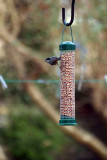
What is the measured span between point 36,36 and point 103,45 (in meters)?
1.47

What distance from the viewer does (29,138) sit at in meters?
10.8

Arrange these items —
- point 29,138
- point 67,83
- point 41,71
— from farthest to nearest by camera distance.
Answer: point 29,138
point 41,71
point 67,83

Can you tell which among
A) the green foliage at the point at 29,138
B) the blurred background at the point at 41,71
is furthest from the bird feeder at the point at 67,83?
the green foliage at the point at 29,138

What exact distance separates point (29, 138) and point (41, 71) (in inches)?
74.8

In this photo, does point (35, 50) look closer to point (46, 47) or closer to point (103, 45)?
point (46, 47)

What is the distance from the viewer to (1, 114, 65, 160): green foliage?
35.4ft

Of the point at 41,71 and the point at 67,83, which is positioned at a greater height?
the point at 41,71

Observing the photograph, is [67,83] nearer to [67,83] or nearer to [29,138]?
[67,83]

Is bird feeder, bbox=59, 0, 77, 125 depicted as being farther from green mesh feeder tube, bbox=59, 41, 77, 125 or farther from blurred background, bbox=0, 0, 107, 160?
blurred background, bbox=0, 0, 107, 160

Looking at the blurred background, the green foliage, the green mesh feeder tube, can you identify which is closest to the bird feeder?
the green mesh feeder tube

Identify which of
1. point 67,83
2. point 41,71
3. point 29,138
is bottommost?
point 67,83

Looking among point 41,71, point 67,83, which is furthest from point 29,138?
point 67,83

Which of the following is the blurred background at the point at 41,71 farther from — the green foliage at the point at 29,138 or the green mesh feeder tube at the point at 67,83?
the green mesh feeder tube at the point at 67,83

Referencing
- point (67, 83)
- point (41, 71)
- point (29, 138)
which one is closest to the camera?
point (67, 83)
